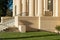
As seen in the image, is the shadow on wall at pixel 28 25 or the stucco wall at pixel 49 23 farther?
the shadow on wall at pixel 28 25

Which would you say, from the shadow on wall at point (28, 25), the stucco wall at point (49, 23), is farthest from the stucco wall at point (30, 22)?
the stucco wall at point (49, 23)

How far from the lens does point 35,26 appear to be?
123 feet

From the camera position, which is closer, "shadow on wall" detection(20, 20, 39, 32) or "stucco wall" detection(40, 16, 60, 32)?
"stucco wall" detection(40, 16, 60, 32)

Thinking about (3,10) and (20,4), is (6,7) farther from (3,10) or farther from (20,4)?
(20,4)

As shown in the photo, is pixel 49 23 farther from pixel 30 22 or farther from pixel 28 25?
pixel 28 25

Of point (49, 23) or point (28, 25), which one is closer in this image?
point (49, 23)

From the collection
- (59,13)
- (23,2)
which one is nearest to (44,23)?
(59,13)

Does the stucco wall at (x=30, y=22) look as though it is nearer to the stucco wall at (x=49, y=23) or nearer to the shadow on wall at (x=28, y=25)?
the shadow on wall at (x=28, y=25)

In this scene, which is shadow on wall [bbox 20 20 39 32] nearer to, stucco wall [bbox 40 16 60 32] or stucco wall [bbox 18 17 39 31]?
stucco wall [bbox 18 17 39 31]

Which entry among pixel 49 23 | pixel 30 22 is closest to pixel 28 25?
pixel 30 22

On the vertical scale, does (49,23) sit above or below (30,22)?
below

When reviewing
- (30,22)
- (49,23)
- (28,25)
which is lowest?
(28,25)

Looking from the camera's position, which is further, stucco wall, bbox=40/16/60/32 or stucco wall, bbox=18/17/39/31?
stucco wall, bbox=18/17/39/31

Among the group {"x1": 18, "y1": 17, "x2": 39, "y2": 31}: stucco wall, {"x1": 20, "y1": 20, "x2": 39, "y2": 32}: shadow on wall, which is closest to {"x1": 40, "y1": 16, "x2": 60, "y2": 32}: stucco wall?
{"x1": 18, "y1": 17, "x2": 39, "y2": 31}: stucco wall
